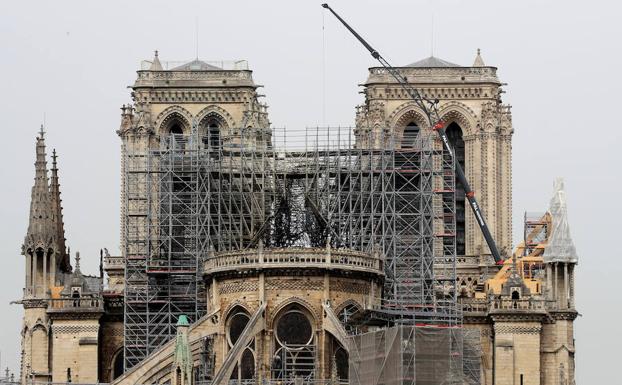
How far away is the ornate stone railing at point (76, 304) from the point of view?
138625 millimetres

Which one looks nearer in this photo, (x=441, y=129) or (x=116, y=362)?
(x=116, y=362)

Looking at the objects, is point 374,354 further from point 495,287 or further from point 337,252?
point 495,287

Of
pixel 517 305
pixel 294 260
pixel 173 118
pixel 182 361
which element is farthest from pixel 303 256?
pixel 173 118

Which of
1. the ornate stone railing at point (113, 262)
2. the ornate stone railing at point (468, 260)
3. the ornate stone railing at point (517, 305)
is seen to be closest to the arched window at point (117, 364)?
the ornate stone railing at point (113, 262)

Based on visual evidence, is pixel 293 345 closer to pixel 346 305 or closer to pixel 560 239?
pixel 346 305

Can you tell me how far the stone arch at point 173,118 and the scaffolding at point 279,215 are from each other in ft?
35.3

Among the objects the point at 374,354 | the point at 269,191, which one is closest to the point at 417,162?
the point at 269,191

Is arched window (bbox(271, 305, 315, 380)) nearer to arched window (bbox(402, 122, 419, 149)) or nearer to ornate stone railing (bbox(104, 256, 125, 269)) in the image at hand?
arched window (bbox(402, 122, 419, 149))

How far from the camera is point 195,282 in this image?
13825 centimetres

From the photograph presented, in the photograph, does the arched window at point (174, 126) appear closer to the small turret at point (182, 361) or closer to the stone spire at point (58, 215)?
the stone spire at point (58, 215)

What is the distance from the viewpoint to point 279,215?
141875 millimetres

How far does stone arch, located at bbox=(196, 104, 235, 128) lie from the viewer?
153625mm

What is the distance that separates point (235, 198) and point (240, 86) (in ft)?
52.4

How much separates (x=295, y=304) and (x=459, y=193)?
25404 millimetres
